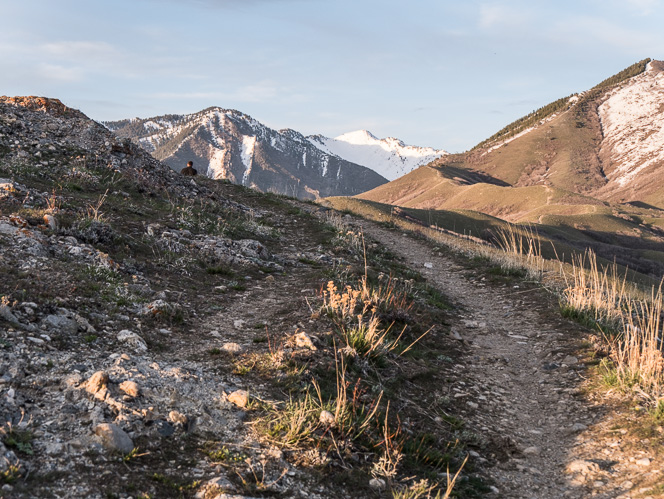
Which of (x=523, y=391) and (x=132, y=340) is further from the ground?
(x=132, y=340)

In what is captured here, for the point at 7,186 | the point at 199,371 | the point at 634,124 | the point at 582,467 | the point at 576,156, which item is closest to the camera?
the point at 582,467

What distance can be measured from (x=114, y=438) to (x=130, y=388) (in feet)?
2.40

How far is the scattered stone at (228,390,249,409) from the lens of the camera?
4547 mm

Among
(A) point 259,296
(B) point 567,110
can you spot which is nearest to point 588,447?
(A) point 259,296

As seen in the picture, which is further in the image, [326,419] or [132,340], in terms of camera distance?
[132,340]

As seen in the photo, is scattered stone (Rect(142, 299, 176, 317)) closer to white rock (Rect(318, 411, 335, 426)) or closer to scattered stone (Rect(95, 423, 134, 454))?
scattered stone (Rect(95, 423, 134, 454))

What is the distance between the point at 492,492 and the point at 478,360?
362 cm

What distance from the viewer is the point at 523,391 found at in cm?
666

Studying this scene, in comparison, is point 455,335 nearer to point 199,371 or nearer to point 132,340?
point 199,371

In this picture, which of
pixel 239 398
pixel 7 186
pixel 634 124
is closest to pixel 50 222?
pixel 7 186

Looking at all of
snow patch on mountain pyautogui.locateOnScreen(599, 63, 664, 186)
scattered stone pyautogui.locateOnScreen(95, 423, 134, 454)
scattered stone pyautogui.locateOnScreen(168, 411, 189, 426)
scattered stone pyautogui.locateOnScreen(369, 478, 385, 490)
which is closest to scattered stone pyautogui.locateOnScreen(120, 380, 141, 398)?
scattered stone pyautogui.locateOnScreen(168, 411, 189, 426)

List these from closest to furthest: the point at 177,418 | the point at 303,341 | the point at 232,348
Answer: the point at 177,418
the point at 232,348
the point at 303,341

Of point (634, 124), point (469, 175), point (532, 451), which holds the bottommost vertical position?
point (532, 451)

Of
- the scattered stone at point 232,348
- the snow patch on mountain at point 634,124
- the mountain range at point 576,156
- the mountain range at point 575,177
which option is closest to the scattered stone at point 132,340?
the scattered stone at point 232,348
